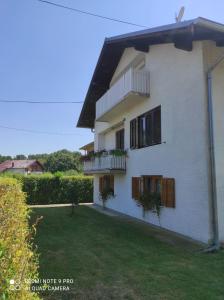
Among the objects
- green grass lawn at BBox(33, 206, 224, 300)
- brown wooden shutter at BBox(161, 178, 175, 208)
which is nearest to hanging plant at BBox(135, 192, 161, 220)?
brown wooden shutter at BBox(161, 178, 175, 208)

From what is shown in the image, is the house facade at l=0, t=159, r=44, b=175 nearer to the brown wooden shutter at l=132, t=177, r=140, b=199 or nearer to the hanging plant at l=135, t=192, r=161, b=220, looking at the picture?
the brown wooden shutter at l=132, t=177, r=140, b=199

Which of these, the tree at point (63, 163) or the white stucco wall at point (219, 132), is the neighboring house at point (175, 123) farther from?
the tree at point (63, 163)

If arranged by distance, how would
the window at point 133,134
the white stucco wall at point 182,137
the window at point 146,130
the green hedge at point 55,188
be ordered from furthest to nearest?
the green hedge at point 55,188, the window at point 133,134, the window at point 146,130, the white stucco wall at point 182,137

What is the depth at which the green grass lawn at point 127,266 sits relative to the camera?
16.2ft

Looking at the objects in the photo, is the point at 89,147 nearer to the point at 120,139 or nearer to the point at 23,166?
the point at 120,139

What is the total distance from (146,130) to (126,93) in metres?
1.82

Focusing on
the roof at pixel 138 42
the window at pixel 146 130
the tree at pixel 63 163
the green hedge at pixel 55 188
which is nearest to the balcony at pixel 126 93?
the window at pixel 146 130

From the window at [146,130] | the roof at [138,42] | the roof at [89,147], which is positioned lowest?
the window at [146,130]

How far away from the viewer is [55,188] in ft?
77.0

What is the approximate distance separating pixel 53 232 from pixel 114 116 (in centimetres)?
800

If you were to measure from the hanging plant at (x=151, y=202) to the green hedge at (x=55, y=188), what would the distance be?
11048 mm

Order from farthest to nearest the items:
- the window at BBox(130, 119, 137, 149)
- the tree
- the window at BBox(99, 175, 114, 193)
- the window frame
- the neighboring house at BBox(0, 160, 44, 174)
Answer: the tree < the neighboring house at BBox(0, 160, 44, 174) < the window at BBox(99, 175, 114, 193) < the window frame < the window at BBox(130, 119, 137, 149)

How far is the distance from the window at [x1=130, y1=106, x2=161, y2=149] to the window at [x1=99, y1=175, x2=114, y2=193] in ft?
13.6

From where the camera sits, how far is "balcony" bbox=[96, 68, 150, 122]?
39.4ft
